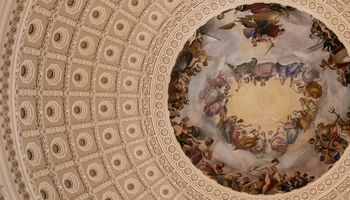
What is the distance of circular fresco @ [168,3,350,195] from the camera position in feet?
67.7

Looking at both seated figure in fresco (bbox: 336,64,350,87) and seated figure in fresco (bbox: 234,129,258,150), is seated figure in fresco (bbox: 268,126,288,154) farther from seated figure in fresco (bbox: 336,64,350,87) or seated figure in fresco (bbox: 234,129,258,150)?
seated figure in fresco (bbox: 336,64,350,87)

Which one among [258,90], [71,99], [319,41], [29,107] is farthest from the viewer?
[258,90]

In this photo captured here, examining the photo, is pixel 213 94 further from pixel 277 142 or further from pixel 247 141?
pixel 277 142

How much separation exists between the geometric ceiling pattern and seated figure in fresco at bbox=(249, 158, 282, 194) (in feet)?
2.39

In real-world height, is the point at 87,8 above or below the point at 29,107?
above

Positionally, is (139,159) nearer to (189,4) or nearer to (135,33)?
(135,33)

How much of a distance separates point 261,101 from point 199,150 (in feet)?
16.2

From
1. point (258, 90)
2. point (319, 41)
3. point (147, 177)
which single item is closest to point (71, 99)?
point (147, 177)

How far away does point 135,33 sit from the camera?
19.1 meters

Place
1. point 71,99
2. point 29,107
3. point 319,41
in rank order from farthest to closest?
point 319,41 < point 71,99 < point 29,107

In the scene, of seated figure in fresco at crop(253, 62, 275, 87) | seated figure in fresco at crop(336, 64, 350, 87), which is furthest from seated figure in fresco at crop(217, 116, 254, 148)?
seated figure in fresco at crop(336, 64, 350, 87)

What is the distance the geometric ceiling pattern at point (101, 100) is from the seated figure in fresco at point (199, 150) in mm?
495

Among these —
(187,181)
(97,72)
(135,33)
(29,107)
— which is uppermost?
(135,33)

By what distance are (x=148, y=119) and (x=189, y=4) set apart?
22.1 feet
